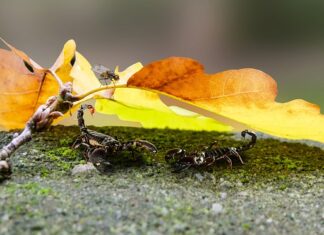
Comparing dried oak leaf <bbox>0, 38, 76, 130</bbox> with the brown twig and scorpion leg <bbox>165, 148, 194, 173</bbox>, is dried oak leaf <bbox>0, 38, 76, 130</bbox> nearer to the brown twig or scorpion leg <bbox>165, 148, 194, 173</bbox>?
the brown twig

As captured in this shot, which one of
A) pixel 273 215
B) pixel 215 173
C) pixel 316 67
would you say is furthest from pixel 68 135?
pixel 316 67

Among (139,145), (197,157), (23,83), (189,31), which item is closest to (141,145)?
(139,145)

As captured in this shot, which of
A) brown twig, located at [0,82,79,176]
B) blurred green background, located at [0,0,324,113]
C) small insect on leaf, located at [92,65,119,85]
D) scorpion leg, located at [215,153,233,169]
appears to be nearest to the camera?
brown twig, located at [0,82,79,176]

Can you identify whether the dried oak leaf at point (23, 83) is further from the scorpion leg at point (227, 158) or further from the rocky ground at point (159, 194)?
the scorpion leg at point (227, 158)

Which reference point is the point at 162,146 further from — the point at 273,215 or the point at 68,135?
the point at 273,215

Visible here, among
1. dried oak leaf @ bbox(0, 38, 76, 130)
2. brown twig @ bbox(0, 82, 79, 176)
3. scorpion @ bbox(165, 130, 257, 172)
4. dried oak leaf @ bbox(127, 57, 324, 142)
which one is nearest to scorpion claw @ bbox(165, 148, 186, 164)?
scorpion @ bbox(165, 130, 257, 172)

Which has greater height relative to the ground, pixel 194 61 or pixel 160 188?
pixel 194 61

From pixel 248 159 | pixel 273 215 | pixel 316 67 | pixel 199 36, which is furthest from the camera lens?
pixel 316 67
